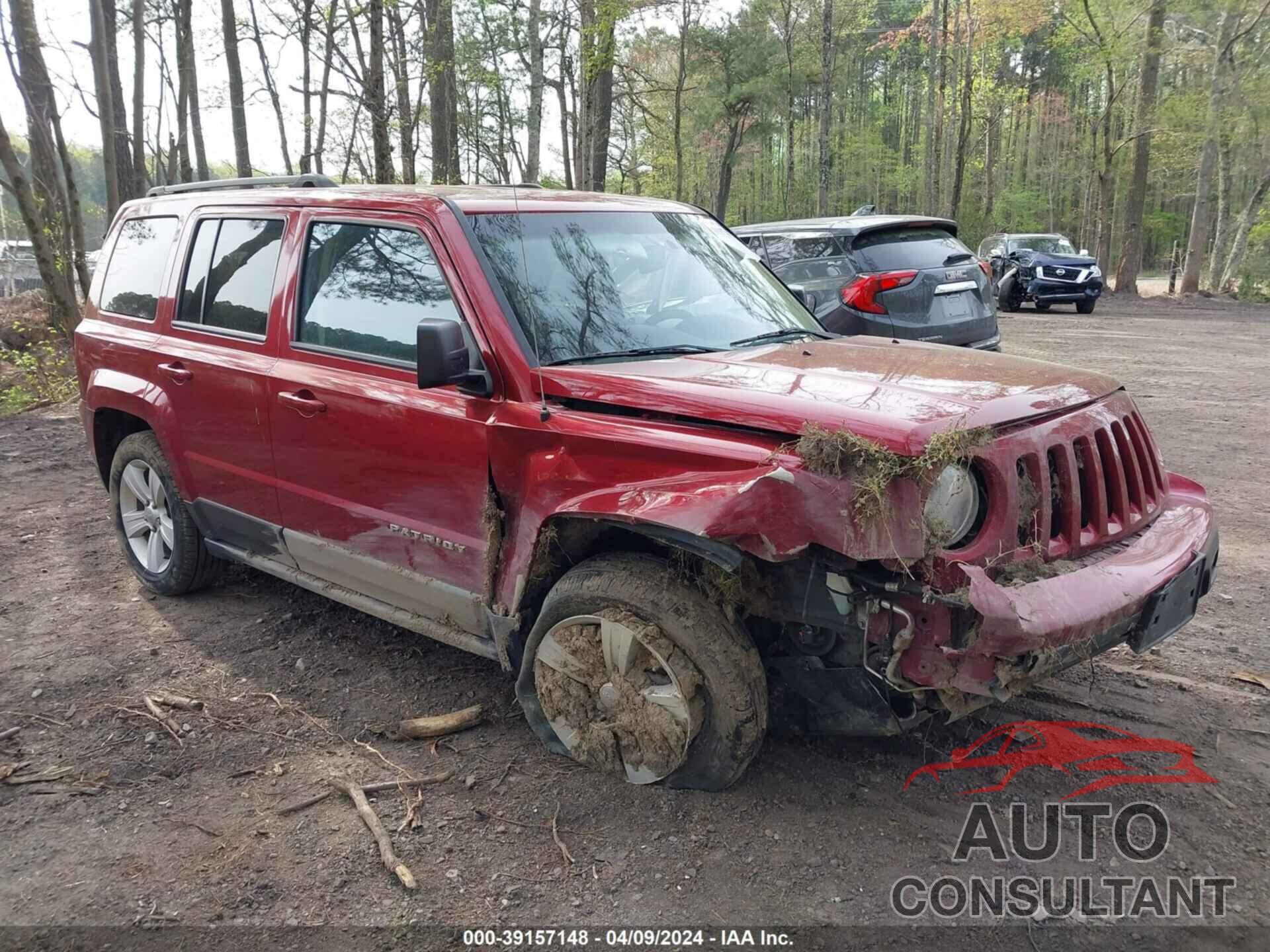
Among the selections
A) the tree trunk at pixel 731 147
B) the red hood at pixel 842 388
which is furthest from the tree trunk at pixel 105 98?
the tree trunk at pixel 731 147

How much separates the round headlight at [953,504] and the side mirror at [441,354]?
1.52m

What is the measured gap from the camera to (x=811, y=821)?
→ 9.70ft

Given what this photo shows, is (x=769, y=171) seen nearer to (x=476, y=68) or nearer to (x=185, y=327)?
(x=476, y=68)

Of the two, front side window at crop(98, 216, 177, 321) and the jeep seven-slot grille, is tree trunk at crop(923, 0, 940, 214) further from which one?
the jeep seven-slot grille

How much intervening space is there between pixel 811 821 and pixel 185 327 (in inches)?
142

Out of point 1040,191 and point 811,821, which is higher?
point 1040,191

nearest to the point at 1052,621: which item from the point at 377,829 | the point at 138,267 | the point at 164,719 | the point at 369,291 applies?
the point at 377,829

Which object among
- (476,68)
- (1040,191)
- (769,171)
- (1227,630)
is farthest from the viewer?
(769,171)

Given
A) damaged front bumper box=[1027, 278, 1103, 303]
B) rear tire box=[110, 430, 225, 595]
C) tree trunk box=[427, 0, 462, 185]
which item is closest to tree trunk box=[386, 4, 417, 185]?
tree trunk box=[427, 0, 462, 185]

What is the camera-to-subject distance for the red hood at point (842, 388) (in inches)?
103

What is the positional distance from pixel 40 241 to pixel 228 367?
31.3 feet

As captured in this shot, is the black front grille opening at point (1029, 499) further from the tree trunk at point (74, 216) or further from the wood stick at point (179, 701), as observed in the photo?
the tree trunk at point (74, 216)

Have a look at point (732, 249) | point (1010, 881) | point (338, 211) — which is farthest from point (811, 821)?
point (338, 211)

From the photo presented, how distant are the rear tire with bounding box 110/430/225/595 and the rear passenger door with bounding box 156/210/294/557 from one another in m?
0.23
